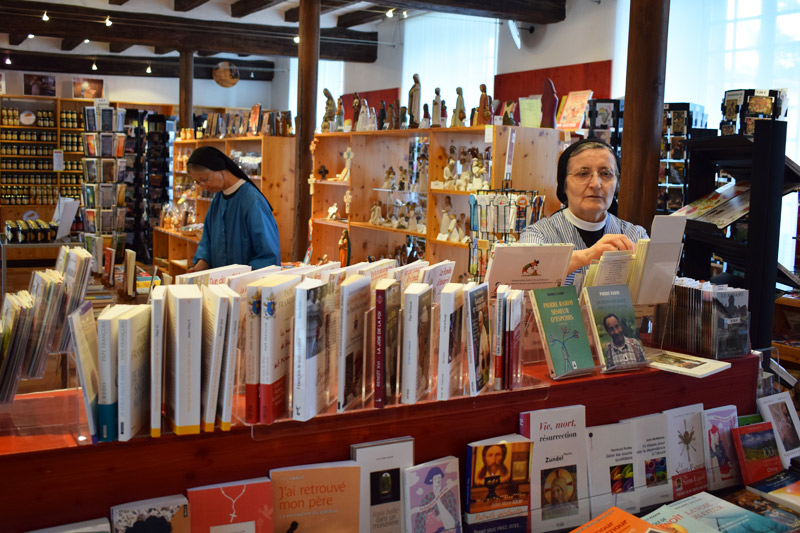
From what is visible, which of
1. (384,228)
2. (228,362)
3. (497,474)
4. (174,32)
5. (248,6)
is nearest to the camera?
(228,362)

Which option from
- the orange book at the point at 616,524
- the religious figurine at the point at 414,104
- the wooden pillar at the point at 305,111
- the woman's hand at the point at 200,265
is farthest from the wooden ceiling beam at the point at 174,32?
the orange book at the point at 616,524

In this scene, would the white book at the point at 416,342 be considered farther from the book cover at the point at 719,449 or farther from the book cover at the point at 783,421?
the book cover at the point at 783,421

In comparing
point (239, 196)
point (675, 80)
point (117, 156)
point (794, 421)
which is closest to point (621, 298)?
point (794, 421)

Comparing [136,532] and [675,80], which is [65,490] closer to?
[136,532]

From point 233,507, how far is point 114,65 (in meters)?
15.8

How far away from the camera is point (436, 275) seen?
7.06 ft

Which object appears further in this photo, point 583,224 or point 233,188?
point 233,188

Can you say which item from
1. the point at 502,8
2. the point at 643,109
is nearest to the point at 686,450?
the point at 643,109

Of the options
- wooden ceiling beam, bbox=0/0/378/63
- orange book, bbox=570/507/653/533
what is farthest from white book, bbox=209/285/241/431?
wooden ceiling beam, bbox=0/0/378/63

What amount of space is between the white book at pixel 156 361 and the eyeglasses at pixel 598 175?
1.97 m

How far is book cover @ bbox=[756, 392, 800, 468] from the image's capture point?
2.63 metres

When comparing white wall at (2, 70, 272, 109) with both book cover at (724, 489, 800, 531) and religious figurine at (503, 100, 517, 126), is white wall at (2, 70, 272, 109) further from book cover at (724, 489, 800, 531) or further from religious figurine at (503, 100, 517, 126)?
book cover at (724, 489, 800, 531)

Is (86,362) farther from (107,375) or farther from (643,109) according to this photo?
(643,109)

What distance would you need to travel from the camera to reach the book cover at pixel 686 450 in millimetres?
2379
